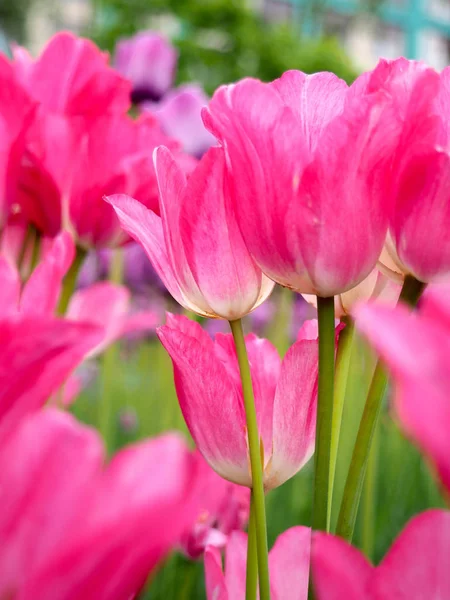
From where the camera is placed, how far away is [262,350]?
10.0 inches

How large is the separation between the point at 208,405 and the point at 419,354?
0.12 m

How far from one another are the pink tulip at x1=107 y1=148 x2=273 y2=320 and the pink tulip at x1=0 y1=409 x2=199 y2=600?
0.38 feet

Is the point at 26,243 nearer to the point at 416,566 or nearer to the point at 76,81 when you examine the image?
the point at 76,81

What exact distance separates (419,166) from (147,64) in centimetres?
82

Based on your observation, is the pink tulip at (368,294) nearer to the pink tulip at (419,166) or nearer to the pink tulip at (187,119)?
the pink tulip at (419,166)

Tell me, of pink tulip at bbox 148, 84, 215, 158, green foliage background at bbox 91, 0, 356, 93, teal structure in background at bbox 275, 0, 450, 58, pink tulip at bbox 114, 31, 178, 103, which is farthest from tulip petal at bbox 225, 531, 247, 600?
teal structure in background at bbox 275, 0, 450, 58

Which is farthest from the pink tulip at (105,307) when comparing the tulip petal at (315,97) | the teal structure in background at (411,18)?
the teal structure in background at (411,18)

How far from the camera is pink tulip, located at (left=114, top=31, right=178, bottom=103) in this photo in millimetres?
963

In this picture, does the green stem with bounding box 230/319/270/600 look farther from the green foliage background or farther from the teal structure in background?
the teal structure in background

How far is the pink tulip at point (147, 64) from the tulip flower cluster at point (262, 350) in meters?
0.70

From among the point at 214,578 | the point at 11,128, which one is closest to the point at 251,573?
the point at 214,578

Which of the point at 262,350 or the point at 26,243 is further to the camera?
the point at 26,243

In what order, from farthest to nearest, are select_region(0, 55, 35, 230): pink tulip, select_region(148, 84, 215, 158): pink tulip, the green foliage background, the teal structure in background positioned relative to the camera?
the teal structure in background < the green foliage background < select_region(148, 84, 215, 158): pink tulip < select_region(0, 55, 35, 230): pink tulip

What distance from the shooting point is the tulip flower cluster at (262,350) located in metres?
0.11
